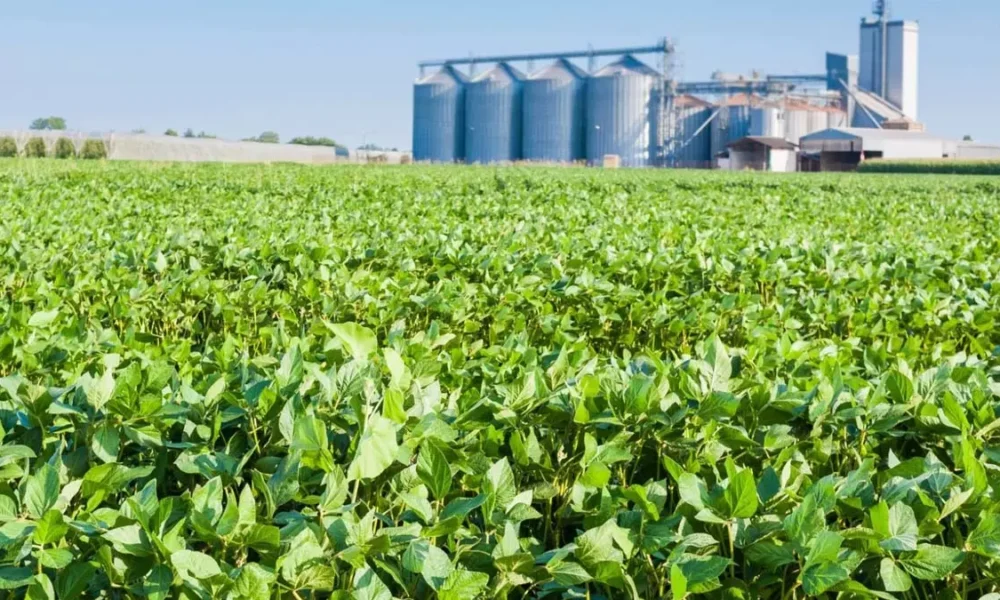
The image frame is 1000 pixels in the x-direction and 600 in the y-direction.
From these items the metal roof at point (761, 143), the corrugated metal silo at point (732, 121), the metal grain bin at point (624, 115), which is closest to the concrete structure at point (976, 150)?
the corrugated metal silo at point (732, 121)

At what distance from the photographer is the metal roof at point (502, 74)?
73963mm

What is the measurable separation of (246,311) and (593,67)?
73.0 m

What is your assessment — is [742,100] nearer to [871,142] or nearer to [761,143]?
[761,143]

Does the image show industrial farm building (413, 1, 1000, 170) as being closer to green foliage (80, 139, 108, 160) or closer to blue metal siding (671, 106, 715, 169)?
blue metal siding (671, 106, 715, 169)

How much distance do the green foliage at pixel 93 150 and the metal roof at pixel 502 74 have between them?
1150 inches

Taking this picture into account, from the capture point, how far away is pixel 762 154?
64062 mm

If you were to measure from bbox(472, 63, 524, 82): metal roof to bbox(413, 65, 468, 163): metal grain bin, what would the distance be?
5.80ft

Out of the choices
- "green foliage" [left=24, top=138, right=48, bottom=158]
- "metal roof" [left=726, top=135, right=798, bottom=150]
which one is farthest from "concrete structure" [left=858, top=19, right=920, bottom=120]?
"green foliage" [left=24, top=138, right=48, bottom=158]

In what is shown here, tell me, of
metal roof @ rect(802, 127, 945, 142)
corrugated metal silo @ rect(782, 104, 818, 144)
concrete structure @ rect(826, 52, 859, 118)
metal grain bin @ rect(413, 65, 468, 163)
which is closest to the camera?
metal roof @ rect(802, 127, 945, 142)

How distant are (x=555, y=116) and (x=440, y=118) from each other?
32.5 feet

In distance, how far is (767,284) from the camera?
5902 mm

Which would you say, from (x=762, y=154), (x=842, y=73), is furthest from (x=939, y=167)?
(x=842, y=73)

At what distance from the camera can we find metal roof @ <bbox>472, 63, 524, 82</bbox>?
2912 inches

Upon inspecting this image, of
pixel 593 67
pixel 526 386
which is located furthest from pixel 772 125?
pixel 526 386
